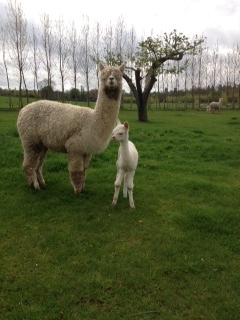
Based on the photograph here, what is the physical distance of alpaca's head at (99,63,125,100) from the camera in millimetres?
5270

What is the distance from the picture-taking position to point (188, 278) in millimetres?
3648

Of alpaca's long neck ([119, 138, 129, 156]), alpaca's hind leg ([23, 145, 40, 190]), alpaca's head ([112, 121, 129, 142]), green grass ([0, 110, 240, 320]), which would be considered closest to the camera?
green grass ([0, 110, 240, 320])

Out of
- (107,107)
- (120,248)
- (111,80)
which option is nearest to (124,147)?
(107,107)

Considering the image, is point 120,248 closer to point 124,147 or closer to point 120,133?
point 124,147

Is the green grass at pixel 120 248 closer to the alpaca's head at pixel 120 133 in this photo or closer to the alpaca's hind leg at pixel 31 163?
the alpaca's hind leg at pixel 31 163

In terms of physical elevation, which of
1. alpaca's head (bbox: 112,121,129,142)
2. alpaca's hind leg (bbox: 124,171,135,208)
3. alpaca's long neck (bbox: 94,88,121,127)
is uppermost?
alpaca's long neck (bbox: 94,88,121,127)

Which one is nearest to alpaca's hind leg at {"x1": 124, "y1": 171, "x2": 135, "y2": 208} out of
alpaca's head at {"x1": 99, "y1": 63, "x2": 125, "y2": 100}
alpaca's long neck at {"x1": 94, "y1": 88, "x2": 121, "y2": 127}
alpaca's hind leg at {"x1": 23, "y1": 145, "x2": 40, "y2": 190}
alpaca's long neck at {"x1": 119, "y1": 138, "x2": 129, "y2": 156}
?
alpaca's long neck at {"x1": 119, "y1": 138, "x2": 129, "y2": 156}

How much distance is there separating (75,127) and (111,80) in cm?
109

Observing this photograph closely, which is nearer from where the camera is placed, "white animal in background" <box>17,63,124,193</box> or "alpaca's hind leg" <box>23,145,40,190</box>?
"white animal in background" <box>17,63,124,193</box>

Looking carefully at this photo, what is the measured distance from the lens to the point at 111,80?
206 inches

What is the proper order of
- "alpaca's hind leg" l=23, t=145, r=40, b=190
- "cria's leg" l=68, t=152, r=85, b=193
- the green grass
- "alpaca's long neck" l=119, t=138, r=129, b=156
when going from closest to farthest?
1. the green grass
2. "alpaca's long neck" l=119, t=138, r=129, b=156
3. "cria's leg" l=68, t=152, r=85, b=193
4. "alpaca's hind leg" l=23, t=145, r=40, b=190

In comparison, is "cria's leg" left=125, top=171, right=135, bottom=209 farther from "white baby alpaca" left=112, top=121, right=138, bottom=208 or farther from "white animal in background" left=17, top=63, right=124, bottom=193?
"white animal in background" left=17, top=63, right=124, bottom=193

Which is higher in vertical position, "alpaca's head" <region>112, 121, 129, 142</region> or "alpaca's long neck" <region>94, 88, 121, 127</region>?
"alpaca's long neck" <region>94, 88, 121, 127</region>

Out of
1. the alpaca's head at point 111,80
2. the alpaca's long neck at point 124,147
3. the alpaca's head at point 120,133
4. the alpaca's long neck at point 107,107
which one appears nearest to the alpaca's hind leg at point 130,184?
the alpaca's long neck at point 124,147
